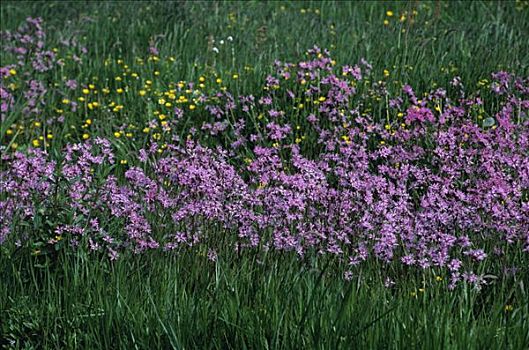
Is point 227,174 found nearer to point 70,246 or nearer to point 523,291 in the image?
point 70,246

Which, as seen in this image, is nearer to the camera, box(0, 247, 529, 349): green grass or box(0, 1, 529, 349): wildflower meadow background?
box(0, 247, 529, 349): green grass

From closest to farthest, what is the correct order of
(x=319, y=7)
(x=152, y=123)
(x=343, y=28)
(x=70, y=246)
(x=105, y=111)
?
(x=70, y=246) → (x=152, y=123) → (x=105, y=111) → (x=343, y=28) → (x=319, y=7)

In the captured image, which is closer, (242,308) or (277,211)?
(242,308)

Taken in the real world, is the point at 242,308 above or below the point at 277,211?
below

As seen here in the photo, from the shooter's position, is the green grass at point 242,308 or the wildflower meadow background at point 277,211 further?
the wildflower meadow background at point 277,211

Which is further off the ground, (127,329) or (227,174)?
(227,174)

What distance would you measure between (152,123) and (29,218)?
1496mm

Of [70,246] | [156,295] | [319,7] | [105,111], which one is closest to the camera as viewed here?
[156,295]

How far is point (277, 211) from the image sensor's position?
11.8 ft

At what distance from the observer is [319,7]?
8242mm

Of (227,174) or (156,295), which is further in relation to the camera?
(227,174)

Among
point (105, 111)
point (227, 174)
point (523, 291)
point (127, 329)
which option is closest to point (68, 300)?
point (127, 329)

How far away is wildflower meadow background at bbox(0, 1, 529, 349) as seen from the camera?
10.1 ft

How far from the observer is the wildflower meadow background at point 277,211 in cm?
308
